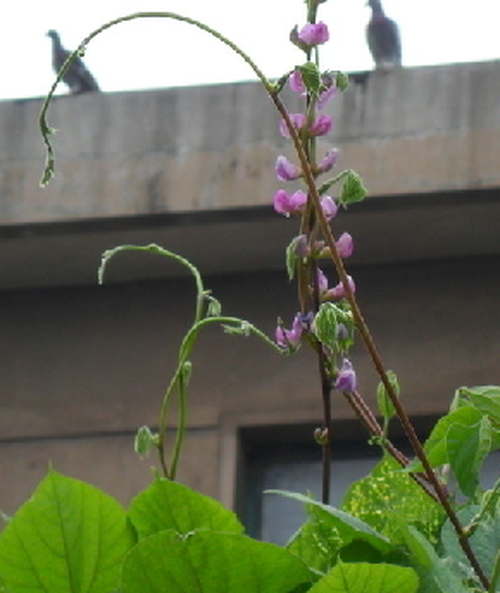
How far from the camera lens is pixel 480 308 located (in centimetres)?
545

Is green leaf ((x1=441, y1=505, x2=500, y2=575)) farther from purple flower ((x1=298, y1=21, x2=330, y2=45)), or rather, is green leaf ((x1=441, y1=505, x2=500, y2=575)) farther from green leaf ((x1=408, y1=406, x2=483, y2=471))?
purple flower ((x1=298, y1=21, x2=330, y2=45))

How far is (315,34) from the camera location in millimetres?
714

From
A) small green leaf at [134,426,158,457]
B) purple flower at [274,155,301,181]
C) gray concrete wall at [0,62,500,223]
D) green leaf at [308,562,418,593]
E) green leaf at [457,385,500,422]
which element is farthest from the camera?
gray concrete wall at [0,62,500,223]

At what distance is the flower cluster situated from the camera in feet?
2.17

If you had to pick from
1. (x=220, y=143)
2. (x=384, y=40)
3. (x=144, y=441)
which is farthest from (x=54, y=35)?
(x=144, y=441)

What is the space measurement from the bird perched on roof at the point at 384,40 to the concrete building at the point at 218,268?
1.18 metres

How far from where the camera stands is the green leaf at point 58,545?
57 centimetres

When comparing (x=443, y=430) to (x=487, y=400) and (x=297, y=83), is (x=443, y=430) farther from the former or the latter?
(x=297, y=83)

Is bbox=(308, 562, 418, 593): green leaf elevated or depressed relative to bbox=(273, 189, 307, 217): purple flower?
depressed

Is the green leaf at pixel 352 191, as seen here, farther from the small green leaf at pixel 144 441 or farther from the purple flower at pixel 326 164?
the small green leaf at pixel 144 441

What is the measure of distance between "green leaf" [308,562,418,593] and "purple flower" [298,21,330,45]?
260 millimetres

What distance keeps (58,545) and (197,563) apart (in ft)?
0.17

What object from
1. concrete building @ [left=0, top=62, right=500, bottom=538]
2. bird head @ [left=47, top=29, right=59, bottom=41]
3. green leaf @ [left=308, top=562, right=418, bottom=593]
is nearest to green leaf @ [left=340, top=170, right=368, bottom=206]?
green leaf @ [left=308, top=562, right=418, bottom=593]

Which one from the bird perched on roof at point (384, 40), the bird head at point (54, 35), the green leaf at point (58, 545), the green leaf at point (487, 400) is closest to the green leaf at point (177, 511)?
the green leaf at point (58, 545)
